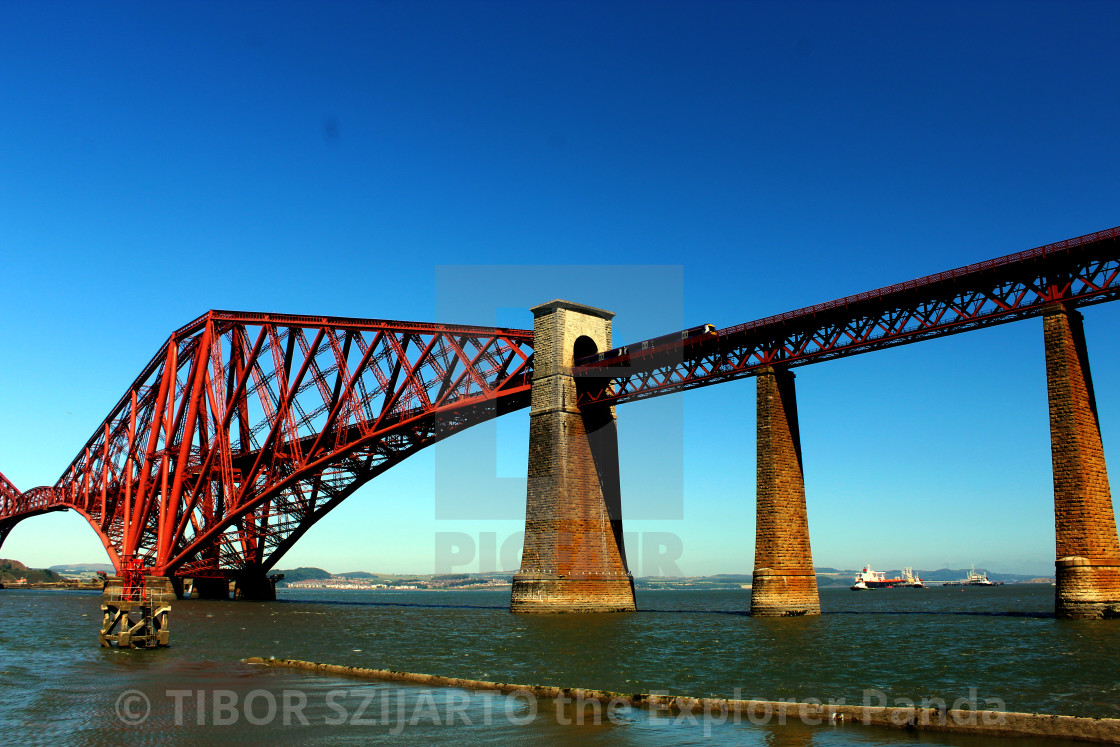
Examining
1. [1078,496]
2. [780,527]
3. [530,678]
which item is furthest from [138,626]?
[1078,496]

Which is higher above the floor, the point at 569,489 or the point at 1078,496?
the point at 569,489

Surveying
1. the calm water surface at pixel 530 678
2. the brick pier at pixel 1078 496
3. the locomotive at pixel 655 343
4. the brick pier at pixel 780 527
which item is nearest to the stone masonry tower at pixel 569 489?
the locomotive at pixel 655 343

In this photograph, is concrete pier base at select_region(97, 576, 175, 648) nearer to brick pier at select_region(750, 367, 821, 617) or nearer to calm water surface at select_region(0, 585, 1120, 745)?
calm water surface at select_region(0, 585, 1120, 745)

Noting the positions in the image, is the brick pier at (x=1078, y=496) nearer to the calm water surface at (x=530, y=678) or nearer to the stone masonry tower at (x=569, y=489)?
the calm water surface at (x=530, y=678)

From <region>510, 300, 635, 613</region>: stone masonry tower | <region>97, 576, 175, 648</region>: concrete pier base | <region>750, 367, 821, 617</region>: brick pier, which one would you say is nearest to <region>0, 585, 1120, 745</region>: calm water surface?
<region>97, 576, 175, 648</region>: concrete pier base

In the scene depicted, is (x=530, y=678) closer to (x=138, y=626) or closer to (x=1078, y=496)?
(x=138, y=626)

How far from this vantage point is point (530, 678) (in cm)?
2105

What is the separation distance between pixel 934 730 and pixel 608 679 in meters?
9.13

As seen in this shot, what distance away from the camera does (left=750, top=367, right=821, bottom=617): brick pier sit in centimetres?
3903

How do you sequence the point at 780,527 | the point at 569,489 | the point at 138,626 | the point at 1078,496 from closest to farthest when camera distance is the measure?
the point at 138,626 → the point at 1078,496 → the point at 780,527 → the point at 569,489

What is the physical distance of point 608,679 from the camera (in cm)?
2092

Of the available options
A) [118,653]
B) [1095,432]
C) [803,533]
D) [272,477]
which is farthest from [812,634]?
[272,477]

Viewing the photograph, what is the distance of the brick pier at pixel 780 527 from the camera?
39.0 meters

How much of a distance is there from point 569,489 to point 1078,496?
2478 cm
